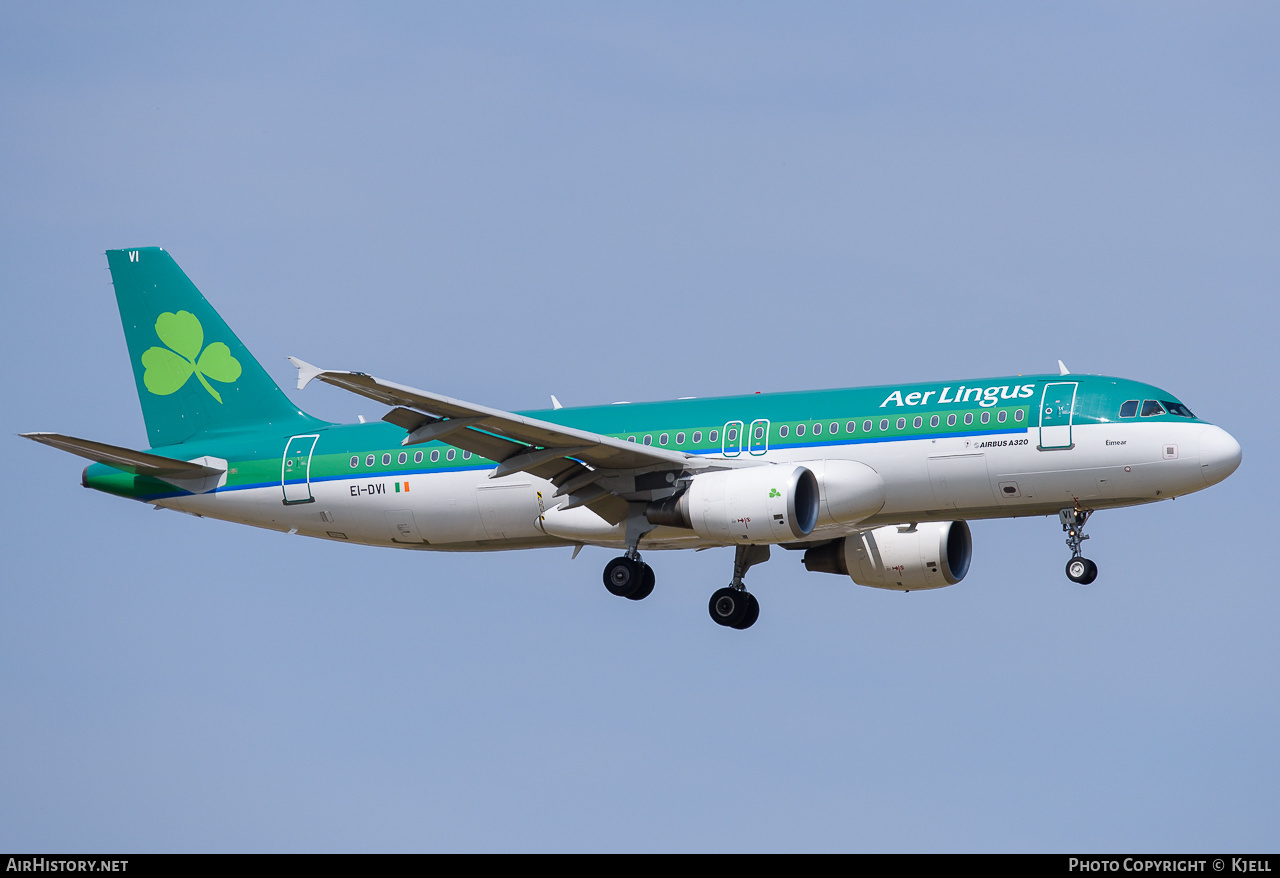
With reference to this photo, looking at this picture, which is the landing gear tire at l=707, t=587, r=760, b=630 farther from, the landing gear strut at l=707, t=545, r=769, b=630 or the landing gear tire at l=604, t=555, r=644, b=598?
the landing gear tire at l=604, t=555, r=644, b=598

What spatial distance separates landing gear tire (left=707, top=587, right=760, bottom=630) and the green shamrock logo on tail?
14372mm

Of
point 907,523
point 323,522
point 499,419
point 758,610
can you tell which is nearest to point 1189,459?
point 907,523

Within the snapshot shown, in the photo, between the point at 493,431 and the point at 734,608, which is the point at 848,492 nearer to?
the point at 734,608

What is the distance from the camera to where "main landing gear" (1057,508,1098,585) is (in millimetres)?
43062

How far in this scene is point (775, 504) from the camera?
4288 cm

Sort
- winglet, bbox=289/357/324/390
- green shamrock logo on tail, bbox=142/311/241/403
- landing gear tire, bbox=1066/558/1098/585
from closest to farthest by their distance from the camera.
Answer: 1. winglet, bbox=289/357/324/390
2. landing gear tire, bbox=1066/558/1098/585
3. green shamrock logo on tail, bbox=142/311/241/403

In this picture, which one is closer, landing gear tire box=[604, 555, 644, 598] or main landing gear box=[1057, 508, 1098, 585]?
main landing gear box=[1057, 508, 1098, 585]

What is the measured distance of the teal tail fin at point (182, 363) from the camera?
2016 inches

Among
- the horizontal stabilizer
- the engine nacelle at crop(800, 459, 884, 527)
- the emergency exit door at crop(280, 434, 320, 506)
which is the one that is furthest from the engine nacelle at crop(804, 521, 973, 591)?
the horizontal stabilizer

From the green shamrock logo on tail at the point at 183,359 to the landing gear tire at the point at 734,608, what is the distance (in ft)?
47.2

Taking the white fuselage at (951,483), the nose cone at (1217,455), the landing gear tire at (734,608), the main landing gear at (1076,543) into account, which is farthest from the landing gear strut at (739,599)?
the nose cone at (1217,455)

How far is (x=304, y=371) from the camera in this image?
125ft

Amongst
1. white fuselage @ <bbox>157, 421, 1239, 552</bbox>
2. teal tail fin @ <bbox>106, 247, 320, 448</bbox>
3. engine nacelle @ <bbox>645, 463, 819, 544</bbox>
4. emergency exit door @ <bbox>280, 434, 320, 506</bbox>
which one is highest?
teal tail fin @ <bbox>106, 247, 320, 448</bbox>
